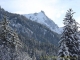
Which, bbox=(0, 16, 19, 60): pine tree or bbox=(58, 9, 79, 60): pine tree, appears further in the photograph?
bbox=(0, 16, 19, 60): pine tree

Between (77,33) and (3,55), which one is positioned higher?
(77,33)

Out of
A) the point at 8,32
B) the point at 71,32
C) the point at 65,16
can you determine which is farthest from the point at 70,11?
the point at 8,32

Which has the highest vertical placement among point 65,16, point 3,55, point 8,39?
point 65,16

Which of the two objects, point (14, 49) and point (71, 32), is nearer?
point (71, 32)

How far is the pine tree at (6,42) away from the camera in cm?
3256

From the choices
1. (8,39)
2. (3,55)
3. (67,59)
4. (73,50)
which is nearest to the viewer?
(67,59)

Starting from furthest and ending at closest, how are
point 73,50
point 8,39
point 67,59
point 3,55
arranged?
point 3,55 < point 8,39 < point 73,50 < point 67,59

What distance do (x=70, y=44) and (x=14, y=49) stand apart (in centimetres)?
1298

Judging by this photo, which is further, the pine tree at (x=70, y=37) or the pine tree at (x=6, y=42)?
the pine tree at (x=6, y=42)

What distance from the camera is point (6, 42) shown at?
3244cm

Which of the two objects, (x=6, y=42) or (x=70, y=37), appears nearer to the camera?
(x=70, y=37)

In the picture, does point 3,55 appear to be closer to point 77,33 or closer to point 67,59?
point 77,33

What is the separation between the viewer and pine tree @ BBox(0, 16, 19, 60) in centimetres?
3256

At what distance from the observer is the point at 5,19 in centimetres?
3394
